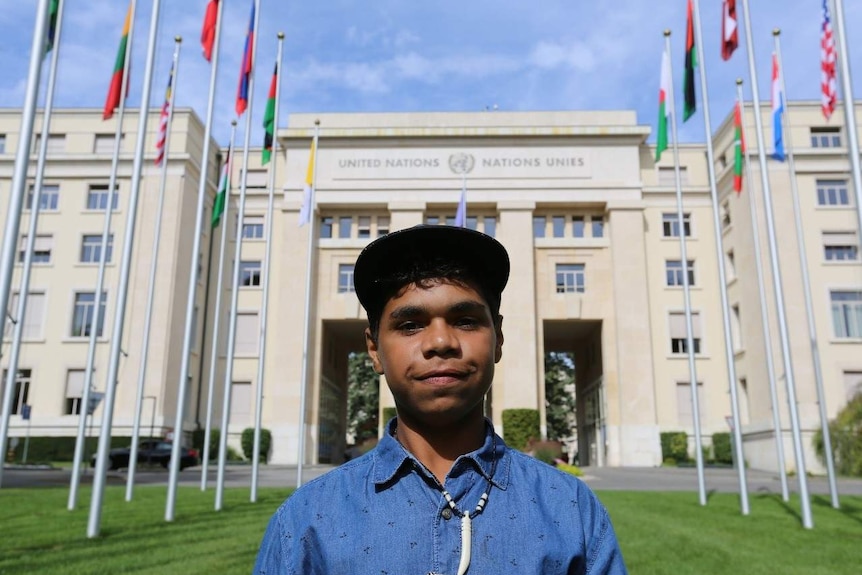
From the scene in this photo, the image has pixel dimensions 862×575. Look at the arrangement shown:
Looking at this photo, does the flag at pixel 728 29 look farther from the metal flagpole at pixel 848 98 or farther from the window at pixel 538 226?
the window at pixel 538 226

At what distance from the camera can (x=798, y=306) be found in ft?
111

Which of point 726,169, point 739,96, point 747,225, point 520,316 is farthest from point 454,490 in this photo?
point 726,169

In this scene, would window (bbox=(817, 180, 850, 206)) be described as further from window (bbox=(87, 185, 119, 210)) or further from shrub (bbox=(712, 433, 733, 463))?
window (bbox=(87, 185, 119, 210))

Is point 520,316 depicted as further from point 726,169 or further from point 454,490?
point 454,490

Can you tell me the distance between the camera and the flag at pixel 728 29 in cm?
1327

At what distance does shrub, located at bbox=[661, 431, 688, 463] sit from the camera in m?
35.4

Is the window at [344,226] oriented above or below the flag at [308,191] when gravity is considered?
above

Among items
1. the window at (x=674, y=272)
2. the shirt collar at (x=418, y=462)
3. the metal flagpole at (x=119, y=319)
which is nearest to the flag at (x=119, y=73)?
the metal flagpole at (x=119, y=319)

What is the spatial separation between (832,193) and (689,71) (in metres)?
27.4

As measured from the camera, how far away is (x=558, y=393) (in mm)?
63031

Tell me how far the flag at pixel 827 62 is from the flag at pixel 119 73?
13.0 m

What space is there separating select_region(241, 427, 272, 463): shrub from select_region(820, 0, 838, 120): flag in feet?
98.2

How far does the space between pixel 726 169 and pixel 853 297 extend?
371 inches

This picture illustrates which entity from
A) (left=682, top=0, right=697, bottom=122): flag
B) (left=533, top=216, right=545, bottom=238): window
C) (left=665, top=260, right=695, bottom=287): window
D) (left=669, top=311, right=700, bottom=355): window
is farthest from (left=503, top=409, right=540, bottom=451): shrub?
(left=682, top=0, right=697, bottom=122): flag
